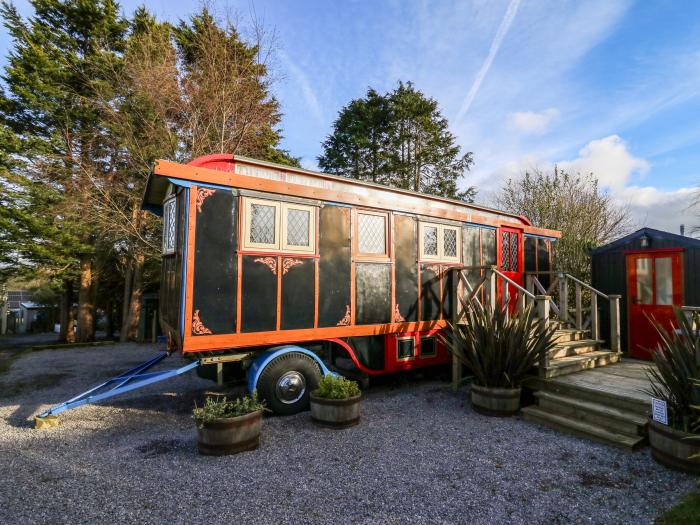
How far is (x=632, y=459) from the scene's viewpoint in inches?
148

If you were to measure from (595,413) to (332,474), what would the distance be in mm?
3315

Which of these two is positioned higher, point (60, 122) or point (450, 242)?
point (60, 122)

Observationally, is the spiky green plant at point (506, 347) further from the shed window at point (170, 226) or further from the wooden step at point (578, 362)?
the shed window at point (170, 226)

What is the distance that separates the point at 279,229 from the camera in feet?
17.0

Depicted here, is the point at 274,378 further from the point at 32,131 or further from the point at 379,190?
the point at 32,131

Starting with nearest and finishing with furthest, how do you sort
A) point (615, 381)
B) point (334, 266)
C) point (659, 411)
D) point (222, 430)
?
point (659, 411), point (222, 430), point (615, 381), point (334, 266)

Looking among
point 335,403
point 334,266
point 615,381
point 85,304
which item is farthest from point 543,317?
point 85,304

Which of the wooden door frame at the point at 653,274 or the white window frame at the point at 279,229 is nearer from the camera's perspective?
the white window frame at the point at 279,229

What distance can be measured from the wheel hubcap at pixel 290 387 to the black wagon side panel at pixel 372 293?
1271 mm

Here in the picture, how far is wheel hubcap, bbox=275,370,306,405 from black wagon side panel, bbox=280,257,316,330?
2.17ft

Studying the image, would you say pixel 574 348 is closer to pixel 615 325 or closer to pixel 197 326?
pixel 615 325

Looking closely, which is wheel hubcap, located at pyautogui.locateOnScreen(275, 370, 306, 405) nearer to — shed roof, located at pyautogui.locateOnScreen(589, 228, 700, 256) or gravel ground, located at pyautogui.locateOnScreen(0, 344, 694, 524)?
gravel ground, located at pyautogui.locateOnScreen(0, 344, 694, 524)

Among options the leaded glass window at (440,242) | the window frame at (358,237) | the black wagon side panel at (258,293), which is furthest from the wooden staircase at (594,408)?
the black wagon side panel at (258,293)

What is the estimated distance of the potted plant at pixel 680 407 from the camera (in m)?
3.39
